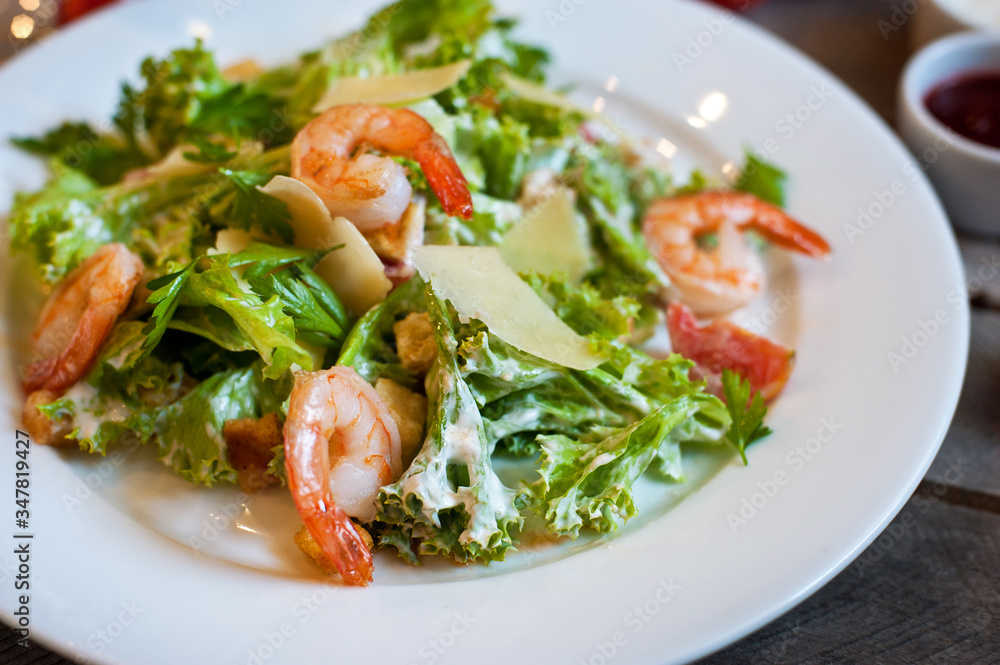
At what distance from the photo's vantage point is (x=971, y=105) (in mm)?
3752

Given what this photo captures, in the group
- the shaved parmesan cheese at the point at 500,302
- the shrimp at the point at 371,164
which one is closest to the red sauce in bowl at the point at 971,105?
the shaved parmesan cheese at the point at 500,302

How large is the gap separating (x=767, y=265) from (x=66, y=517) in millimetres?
2658

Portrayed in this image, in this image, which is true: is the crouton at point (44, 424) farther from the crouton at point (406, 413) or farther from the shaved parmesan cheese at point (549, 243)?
the shaved parmesan cheese at point (549, 243)

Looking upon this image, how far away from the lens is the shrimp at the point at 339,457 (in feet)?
6.21

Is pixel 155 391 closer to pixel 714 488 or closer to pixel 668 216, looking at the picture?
pixel 714 488

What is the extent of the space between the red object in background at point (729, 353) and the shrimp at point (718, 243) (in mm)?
189

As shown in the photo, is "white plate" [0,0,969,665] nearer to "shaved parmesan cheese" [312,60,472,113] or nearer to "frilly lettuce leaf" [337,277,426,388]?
"frilly lettuce leaf" [337,277,426,388]

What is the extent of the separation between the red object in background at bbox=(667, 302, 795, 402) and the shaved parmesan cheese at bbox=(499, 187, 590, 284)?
0.42 metres

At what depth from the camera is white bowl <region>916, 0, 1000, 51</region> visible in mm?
4043

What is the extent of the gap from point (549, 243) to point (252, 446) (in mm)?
1227

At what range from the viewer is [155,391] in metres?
2.49

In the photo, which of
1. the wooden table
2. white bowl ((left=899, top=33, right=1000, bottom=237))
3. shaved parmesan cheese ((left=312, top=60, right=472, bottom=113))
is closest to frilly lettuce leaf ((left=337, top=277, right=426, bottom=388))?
shaved parmesan cheese ((left=312, top=60, right=472, bottom=113))

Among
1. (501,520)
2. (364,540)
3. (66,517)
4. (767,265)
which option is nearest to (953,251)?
(767,265)

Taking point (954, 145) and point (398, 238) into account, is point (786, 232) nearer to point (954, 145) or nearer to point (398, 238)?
point (954, 145)
